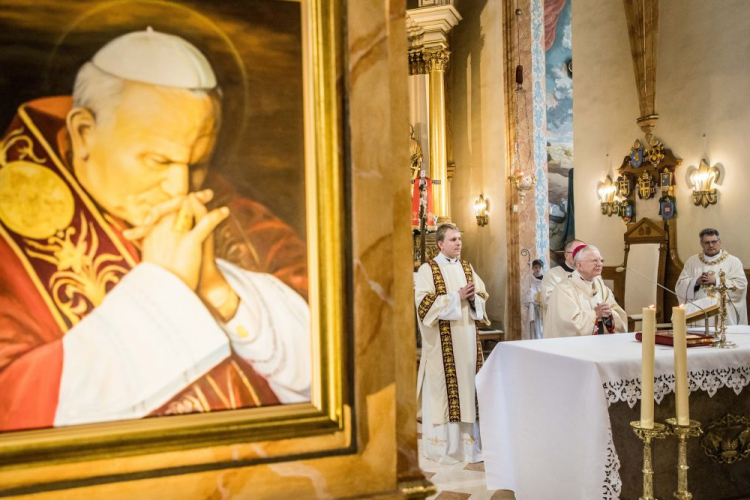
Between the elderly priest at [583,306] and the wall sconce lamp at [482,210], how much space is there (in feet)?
17.0

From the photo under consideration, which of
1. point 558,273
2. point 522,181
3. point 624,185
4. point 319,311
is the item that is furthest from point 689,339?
point 624,185

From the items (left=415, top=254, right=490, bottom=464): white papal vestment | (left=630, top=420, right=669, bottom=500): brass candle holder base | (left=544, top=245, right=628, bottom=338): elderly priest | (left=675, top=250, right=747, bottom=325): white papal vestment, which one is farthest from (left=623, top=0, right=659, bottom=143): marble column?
(left=630, top=420, right=669, bottom=500): brass candle holder base

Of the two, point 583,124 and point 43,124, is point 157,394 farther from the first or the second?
point 583,124

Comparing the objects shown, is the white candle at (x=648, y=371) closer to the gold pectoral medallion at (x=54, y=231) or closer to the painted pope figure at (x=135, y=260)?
the painted pope figure at (x=135, y=260)

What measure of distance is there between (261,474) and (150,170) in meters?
0.77

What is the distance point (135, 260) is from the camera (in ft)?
4.85

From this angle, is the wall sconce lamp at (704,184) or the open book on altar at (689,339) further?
the wall sconce lamp at (704,184)

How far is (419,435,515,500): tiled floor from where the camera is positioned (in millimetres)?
4369

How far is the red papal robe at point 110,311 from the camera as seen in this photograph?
4.62 feet

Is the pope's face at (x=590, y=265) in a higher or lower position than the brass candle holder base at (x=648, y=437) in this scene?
higher

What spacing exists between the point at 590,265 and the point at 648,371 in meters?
3.77

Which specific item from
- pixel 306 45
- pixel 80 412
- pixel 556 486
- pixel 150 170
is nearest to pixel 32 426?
pixel 80 412

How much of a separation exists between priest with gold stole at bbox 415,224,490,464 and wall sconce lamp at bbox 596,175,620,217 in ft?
19.0

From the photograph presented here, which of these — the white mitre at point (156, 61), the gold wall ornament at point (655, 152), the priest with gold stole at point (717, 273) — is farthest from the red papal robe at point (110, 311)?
the gold wall ornament at point (655, 152)
